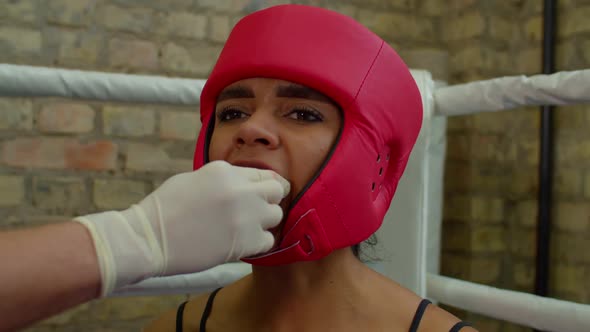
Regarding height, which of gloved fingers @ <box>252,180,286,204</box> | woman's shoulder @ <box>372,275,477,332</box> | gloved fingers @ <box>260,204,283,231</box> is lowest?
woman's shoulder @ <box>372,275,477,332</box>

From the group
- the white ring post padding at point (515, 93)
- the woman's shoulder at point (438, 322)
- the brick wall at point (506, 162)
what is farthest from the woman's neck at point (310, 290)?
the brick wall at point (506, 162)

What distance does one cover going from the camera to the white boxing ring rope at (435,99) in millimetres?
1033

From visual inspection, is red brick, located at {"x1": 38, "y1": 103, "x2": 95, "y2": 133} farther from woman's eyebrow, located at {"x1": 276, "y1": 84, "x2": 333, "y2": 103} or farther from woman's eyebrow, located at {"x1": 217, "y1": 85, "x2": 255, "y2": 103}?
woman's eyebrow, located at {"x1": 276, "y1": 84, "x2": 333, "y2": 103}

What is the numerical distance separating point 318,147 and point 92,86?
0.50 metres

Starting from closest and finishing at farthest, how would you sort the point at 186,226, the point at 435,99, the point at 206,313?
the point at 186,226, the point at 206,313, the point at 435,99

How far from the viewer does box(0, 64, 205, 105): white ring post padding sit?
1.05m

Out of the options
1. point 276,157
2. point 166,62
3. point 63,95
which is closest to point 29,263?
point 276,157

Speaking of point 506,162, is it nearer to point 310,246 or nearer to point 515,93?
point 515,93

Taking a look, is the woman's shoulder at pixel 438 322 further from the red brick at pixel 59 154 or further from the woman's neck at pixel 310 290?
the red brick at pixel 59 154

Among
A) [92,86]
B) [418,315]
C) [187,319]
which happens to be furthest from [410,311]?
[92,86]

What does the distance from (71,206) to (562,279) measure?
1.50 meters

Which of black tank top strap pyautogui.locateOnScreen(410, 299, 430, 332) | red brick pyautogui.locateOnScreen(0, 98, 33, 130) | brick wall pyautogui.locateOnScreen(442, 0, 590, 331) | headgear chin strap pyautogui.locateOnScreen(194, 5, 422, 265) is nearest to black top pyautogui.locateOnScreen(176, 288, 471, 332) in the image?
black tank top strap pyautogui.locateOnScreen(410, 299, 430, 332)

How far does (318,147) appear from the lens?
2.79 ft

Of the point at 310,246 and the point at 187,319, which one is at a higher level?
the point at 310,246
